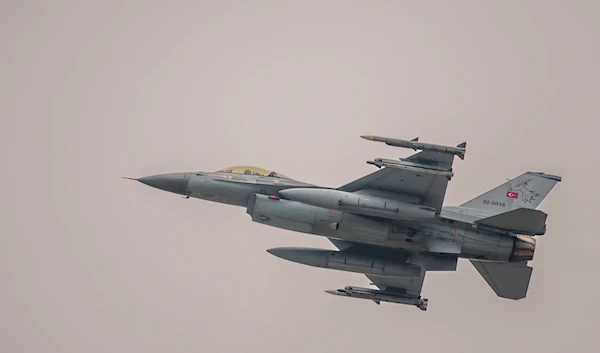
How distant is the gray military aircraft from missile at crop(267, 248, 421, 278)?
1.2 inches

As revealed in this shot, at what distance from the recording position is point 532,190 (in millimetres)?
30656

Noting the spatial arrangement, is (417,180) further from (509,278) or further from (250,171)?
(250,171)

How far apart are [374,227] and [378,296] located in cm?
296

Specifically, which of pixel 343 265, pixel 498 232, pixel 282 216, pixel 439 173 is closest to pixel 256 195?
pixel 282 216

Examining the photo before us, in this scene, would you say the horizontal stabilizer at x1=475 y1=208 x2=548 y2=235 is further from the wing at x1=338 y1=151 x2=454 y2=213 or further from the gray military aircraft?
the wing at x1=338 y1=151 x2=454 y2=213

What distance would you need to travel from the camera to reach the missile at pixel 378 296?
29844 mm

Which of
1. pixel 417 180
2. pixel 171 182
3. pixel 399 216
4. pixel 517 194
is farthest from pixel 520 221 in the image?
pixel 171 182

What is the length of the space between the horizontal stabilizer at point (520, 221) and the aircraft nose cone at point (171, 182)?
29.7 feet

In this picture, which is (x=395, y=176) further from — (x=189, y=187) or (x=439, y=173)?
(x=189, y=187)

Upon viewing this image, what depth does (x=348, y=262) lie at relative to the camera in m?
29.4

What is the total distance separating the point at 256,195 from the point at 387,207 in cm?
399

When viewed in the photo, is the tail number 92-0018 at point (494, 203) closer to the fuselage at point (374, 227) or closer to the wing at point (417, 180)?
the fuselage at point (374, 227)

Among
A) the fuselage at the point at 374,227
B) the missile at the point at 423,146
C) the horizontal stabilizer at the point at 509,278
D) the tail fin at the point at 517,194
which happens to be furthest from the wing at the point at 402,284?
the missile at the point at 423,146

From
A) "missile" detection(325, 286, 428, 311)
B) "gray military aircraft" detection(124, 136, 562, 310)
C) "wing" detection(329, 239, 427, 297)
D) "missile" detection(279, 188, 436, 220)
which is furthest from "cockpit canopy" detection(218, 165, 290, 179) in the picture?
"missile" detection(325, 286, 428, 311)
